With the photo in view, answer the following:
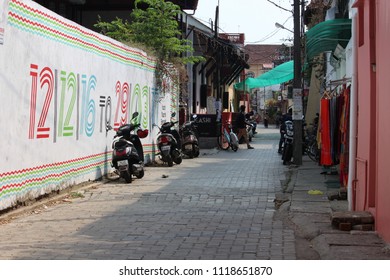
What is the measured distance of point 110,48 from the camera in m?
15.0

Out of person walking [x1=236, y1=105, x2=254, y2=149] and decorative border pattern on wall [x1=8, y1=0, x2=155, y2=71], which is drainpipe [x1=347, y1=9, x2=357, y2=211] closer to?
decorative border pattern on wall [x1=8, y1=0, x2=155, y2=71]

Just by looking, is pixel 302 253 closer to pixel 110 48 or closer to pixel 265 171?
pixel 110 48

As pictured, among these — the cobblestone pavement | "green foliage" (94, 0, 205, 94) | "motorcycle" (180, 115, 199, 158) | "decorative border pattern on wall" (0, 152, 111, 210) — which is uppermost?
"green foliage" (94, 0, 205, 94)

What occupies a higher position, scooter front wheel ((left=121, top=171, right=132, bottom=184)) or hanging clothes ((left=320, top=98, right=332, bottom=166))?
hanging clothes ((left=320, top=98, right=332, bottom=166))

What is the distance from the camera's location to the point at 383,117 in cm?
740

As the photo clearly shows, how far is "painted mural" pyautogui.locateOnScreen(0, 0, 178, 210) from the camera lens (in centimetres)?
933

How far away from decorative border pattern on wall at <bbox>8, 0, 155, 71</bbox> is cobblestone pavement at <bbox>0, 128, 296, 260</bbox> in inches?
104

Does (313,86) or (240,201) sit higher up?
(313,86)

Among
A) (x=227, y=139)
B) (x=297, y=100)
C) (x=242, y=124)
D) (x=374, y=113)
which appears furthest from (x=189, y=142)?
(x=374, y=113)

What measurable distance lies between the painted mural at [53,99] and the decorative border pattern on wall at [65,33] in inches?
0.6

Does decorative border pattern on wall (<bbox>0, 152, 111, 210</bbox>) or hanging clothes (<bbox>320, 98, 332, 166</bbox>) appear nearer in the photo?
decorative border pattern on wall (<bbox>0, 152, 111, 210</bbox>)

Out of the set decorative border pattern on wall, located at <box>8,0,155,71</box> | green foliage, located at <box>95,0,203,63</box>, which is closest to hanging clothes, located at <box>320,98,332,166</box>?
decorative border pattern on wall, located at <box>8,0,155,71</box>
